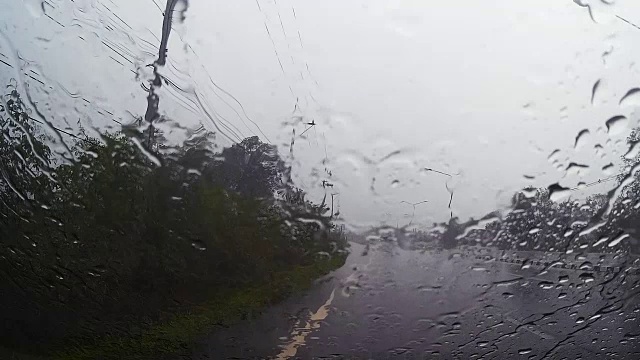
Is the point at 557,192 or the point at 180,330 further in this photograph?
the point at 180,330

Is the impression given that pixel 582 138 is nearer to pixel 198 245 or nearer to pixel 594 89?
pixel 594 89

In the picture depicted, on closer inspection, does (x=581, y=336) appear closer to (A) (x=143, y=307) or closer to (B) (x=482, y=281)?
(B) (x=482, y=281)

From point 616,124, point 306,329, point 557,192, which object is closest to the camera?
point 616,124

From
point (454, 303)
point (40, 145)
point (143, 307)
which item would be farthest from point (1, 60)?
point (454, 303)

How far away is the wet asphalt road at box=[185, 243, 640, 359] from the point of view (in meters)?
5.70

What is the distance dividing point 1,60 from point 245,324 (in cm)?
273

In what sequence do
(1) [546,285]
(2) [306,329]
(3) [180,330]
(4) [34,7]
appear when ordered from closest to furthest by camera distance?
→ (4) [34,7] → (3) [180,330] → (1) [546,285] → (2) [306,329]

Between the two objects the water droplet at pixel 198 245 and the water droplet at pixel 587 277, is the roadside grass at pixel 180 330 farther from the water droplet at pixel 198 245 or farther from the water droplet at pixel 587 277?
the water droplet at pixel 587 277

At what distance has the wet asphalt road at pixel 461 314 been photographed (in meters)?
5.70

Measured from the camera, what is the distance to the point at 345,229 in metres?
5.32

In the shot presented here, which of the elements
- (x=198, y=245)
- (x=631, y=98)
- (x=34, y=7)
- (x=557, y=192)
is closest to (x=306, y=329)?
(x=198, y=245)

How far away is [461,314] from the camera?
5809 millimetres

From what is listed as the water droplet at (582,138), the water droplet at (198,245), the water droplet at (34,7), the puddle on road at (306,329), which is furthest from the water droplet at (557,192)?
the water droplet at (34,7)

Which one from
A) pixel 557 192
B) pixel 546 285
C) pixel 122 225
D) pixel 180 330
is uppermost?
pixel 557 192
